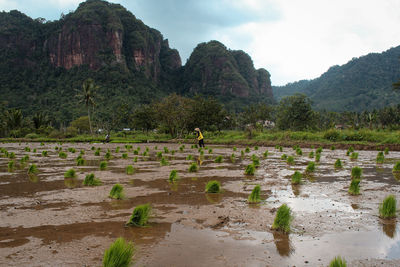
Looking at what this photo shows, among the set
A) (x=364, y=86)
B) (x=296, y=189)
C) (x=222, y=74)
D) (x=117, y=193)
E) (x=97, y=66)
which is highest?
(x=222, y=74)

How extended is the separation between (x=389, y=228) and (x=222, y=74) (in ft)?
533

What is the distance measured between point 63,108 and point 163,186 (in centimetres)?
9266

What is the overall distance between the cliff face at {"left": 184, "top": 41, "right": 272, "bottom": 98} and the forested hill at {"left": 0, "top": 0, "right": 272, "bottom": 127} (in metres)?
0.56

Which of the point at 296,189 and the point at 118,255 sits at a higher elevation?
the point at 118,255

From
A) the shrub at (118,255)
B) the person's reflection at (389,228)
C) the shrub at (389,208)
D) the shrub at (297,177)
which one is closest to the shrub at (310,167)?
the shrub at (297,177)

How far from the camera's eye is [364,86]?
115125 mm

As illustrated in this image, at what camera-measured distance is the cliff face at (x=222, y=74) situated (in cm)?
15938

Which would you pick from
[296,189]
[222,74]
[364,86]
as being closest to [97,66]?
[222,74]

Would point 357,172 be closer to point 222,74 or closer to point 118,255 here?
point 118,255

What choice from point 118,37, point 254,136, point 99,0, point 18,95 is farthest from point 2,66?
point 254,136

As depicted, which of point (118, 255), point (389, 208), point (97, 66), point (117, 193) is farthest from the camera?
point (97, 66)

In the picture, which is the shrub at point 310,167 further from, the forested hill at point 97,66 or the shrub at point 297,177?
the forested hill at point 97,66

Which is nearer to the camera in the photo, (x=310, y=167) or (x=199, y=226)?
(x=199, y=226)

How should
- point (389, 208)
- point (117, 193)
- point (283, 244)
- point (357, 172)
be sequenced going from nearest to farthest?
point (283, 244)
point (389, 208)
point (117, 193)
point (357, 172)
